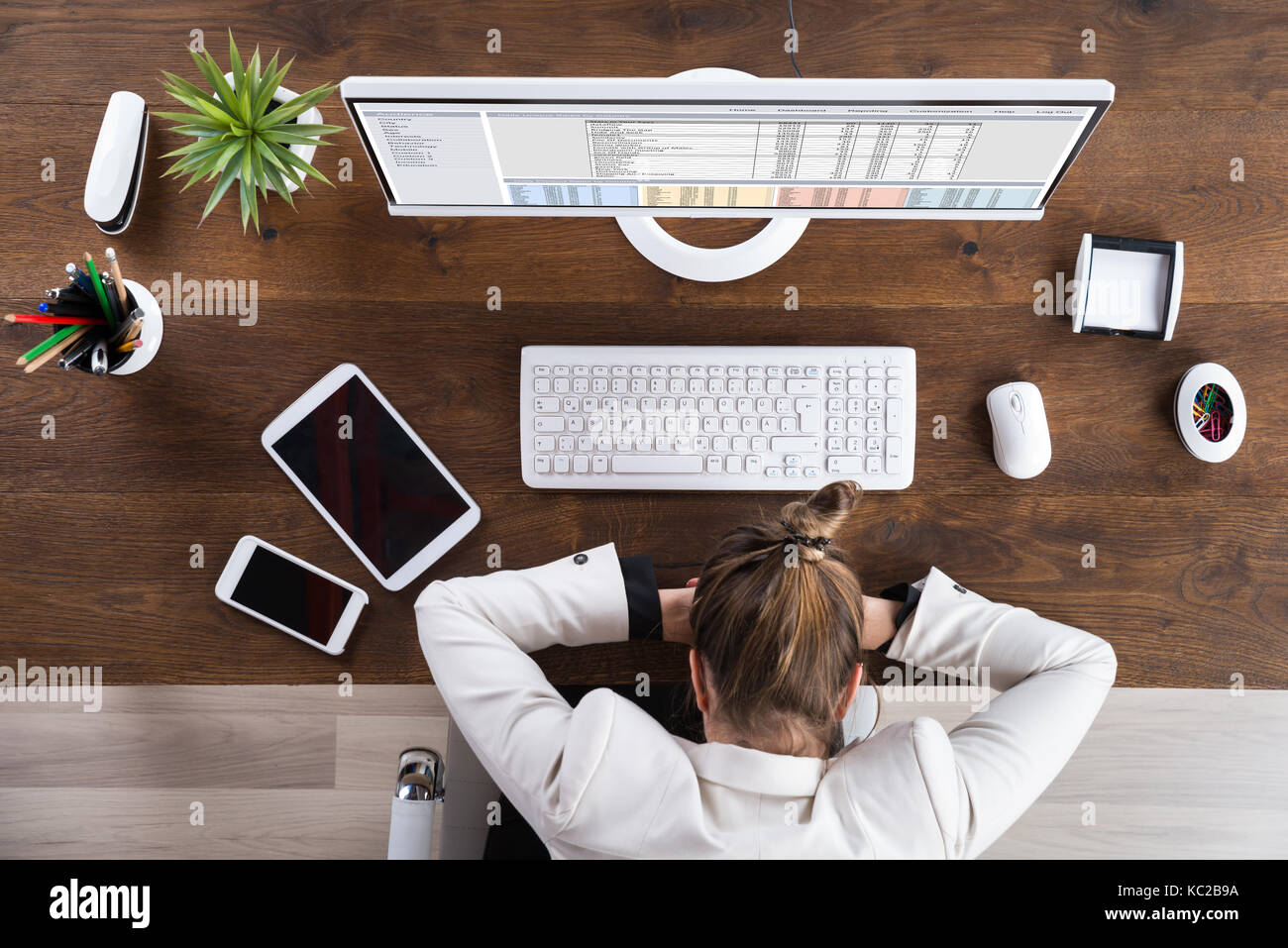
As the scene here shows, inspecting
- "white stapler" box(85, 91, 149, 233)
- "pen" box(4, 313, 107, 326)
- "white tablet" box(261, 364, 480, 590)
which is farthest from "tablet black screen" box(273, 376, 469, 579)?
"white stapler" box(85, 91, 149, 233)

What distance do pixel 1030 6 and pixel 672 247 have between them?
545 mm

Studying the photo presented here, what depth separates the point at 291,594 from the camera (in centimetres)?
99

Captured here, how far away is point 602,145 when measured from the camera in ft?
2.56

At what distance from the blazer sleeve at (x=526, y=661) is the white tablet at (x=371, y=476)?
82mm

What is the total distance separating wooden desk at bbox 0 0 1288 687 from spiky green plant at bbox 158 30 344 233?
3.9 inches

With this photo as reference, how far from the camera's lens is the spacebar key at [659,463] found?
98cm

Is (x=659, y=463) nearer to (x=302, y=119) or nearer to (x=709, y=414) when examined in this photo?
(x=709, y=414)

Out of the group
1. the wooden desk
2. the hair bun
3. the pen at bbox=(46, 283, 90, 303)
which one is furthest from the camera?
the wooden desk

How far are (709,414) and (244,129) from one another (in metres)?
0.61

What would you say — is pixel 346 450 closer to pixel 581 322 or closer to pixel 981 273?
pixel 581 322

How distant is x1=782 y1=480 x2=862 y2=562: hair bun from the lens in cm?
80

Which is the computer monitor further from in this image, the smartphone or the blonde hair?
the smartphone

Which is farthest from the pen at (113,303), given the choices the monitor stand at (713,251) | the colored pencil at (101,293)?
the monitor stand at (713,251)
